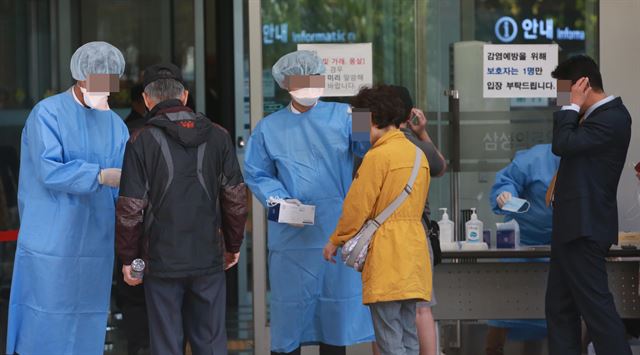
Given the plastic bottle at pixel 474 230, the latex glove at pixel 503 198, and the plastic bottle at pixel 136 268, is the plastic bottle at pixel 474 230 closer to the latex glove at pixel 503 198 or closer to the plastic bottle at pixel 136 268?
the latex glove at pixel 503 198

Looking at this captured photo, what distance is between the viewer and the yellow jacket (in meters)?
5.52

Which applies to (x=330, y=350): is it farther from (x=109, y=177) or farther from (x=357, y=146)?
(x=109, y=177)

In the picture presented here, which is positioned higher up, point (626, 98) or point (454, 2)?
point (454, 2)

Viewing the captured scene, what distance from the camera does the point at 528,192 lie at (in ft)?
24.0

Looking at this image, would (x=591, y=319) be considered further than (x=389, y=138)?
Yes

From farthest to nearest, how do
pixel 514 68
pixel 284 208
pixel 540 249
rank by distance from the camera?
pixel 514 68 → pixel 540 249 → pixel 284 208

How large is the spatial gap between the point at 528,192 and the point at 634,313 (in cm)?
93

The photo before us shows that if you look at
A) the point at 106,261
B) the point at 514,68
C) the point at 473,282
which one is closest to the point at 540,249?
the point at 473,282

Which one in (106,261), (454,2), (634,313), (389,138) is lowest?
(634,313)

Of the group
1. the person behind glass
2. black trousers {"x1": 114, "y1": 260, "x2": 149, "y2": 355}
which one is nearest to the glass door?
the person behind glass

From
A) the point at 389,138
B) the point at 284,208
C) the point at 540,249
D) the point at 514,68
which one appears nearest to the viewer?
the point at 389,138

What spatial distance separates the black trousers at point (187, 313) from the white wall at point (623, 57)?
125 inches

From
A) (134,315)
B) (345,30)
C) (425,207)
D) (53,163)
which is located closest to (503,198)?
(425,207)

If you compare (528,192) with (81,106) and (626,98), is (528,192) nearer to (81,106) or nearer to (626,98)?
(626,98)
